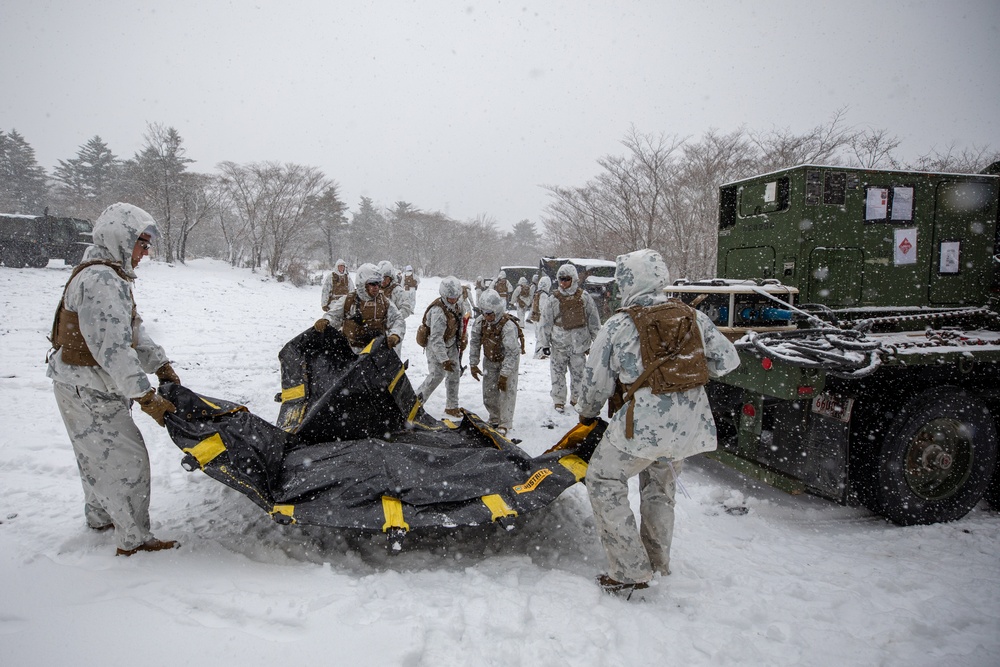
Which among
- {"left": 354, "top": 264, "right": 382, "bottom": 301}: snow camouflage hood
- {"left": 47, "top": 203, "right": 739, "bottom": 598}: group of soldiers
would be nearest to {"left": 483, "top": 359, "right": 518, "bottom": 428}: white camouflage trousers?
{"left": 354, "top": 264, "right": 382, "bottom": 301}: snow camouflage hood

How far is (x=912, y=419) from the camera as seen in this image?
369 cm

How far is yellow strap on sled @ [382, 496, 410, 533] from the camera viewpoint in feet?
9.04

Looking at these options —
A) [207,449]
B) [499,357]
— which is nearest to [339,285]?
[499,357]

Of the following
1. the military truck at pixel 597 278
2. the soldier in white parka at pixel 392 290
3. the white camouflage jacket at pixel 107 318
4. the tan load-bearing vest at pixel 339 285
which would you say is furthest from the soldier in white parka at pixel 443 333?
the tan load-bearing vest at pixel 339 285

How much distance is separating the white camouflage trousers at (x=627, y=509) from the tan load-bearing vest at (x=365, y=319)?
3.75m

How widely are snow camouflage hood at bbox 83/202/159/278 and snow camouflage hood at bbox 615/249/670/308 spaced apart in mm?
2646

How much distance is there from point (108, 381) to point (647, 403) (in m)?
2.94

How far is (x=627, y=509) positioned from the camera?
2.77 m

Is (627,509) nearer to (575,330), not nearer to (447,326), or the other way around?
(447,326)

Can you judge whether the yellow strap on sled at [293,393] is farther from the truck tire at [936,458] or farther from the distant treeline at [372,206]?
the distant treeline at [372,206]

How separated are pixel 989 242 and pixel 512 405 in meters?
5.11

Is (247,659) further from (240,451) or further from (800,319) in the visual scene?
(800,319)

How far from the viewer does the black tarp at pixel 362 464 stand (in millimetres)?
2838

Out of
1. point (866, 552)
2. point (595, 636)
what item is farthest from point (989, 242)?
point (595, 636)
